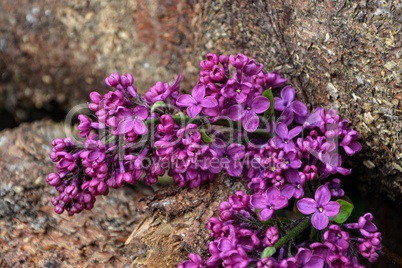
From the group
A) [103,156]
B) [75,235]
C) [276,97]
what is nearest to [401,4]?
[276,97]

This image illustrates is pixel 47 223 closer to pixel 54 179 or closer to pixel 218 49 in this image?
pixel 54 179

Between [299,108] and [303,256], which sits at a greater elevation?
[299,108]

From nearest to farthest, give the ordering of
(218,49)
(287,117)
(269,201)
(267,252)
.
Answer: (267,252) → (269,201) → (287,117) → (218,49)

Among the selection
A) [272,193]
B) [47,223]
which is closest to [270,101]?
[272,193]

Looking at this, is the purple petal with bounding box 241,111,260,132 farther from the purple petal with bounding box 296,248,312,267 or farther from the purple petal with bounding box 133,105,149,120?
the purple petal with bounding box 296,248,312,267

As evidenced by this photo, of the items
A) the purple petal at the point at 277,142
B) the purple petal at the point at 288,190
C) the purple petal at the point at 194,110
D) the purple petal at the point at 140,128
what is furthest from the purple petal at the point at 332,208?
the purple petal at the point at 140,128

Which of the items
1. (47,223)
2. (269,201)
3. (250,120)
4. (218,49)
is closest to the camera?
(269,201)

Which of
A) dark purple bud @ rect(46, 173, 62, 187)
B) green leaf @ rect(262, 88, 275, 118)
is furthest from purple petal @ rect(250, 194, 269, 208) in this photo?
dark purple bud @ rect(46, 173, 62, 187)
